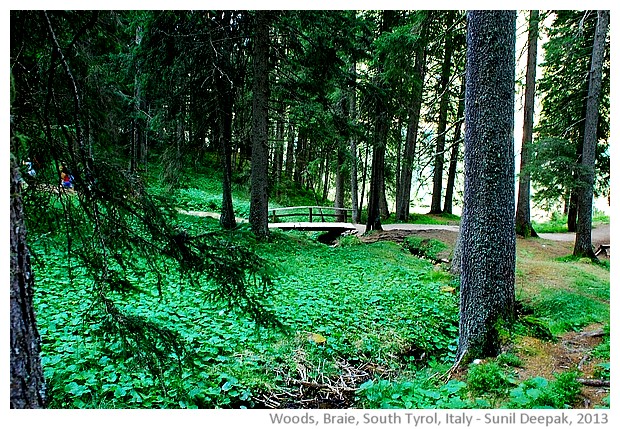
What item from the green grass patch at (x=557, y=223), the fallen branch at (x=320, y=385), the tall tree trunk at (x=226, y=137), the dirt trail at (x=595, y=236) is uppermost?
the tall tree trunk at (x=226, y=137)

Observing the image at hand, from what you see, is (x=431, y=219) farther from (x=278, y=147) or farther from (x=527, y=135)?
(x=278, y=147)

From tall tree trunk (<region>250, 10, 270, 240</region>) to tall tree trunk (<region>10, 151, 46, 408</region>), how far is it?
5.56m

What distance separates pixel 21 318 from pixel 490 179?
3098 millimetres

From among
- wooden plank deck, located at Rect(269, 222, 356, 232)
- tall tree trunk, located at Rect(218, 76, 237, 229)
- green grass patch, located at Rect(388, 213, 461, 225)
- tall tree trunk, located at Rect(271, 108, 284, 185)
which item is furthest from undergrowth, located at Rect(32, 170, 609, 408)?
green grass patch, located at Rect(388, 213, 461, 225)

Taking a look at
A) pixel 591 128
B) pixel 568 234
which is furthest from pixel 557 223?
pixel 591 128

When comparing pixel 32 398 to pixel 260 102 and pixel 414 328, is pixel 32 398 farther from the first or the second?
pixel 260 102

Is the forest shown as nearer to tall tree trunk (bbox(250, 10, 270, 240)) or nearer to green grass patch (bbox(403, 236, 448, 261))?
tall tree trunk (bbox(250, 10, 270, 240))

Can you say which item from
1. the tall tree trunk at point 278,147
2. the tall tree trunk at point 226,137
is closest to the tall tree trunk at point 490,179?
the tall tree trunk at point 278,147

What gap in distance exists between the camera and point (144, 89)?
7.61m

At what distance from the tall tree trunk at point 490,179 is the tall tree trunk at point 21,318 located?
279 cm

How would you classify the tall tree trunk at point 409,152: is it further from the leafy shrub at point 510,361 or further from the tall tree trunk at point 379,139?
the leafy shrub at point 510,361

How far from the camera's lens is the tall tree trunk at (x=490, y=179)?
3129mm

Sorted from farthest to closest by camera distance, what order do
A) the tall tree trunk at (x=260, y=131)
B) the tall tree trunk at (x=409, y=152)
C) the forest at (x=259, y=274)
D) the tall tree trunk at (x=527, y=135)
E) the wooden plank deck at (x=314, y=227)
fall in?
the wooden plank deck at (x=314, y=227) → the tall tree trunk at (x=409, y=152) → the tall tree trunk at (x=527, y=135) → the tall tree trunk at (x=260, y=131) → the forest at (x=259, y=274)

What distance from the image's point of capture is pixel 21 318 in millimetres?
1703
